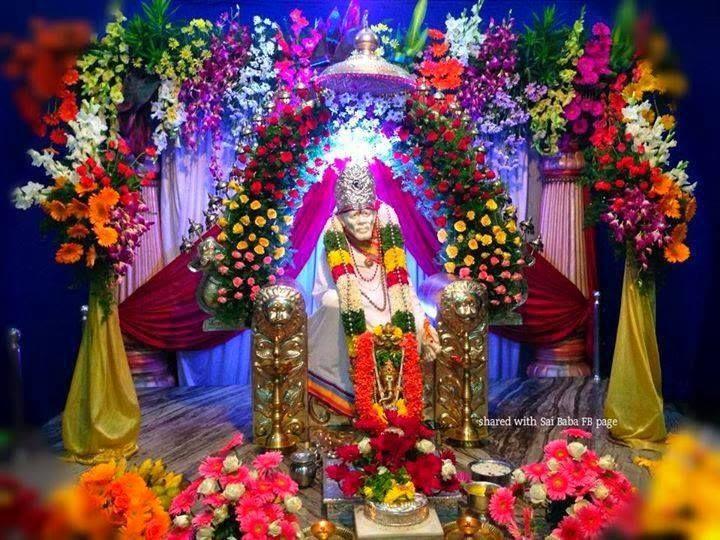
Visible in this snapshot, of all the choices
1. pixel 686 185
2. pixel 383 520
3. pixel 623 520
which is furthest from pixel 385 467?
pixel 623 520

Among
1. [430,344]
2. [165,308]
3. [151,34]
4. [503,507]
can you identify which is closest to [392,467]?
[503,507]

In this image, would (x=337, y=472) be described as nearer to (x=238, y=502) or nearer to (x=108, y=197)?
(x=238, y=502)

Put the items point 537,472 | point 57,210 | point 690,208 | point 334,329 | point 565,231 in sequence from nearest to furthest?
point 537,472 → point 57,210 → point 690,208 → point 334,329 → point 565,231

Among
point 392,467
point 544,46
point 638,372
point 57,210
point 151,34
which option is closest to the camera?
point 392,467

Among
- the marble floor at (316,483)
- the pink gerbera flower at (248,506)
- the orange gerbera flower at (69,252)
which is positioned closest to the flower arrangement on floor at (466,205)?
the marble floor at (316,483)

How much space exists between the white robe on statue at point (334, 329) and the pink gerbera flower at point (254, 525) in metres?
2.23

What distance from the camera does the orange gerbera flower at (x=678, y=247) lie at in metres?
4.12

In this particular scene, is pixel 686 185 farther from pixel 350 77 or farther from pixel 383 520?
pixel 383 520

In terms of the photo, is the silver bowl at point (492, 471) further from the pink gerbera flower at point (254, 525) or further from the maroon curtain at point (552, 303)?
the maroon curtain at point (552, 303)

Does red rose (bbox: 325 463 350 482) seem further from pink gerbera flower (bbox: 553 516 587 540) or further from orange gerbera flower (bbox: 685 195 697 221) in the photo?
orange gerbera flower (bbox: 685 195 697 221)

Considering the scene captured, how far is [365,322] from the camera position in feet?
16.2

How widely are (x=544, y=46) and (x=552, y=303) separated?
2.12 m

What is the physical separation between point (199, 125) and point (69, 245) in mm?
2171

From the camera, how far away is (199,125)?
6.00 meters
